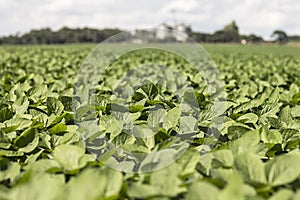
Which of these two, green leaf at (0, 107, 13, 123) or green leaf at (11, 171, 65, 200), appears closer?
green leaf at (11, 171, 65, 200)

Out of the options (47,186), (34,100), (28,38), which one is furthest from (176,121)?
(28,38)

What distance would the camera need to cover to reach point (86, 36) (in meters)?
94.2

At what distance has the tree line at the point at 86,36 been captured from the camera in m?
87.6

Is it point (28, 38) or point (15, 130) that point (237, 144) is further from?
point (28, 38)

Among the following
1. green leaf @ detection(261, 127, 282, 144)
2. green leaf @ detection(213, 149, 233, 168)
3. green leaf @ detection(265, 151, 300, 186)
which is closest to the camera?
green leaf @ detection(265, 151, 300, 186)

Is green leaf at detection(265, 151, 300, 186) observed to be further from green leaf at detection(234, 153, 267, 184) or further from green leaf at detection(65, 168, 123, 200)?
green leaf at detection(65, 168, 123, 200)

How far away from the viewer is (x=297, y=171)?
1356mm

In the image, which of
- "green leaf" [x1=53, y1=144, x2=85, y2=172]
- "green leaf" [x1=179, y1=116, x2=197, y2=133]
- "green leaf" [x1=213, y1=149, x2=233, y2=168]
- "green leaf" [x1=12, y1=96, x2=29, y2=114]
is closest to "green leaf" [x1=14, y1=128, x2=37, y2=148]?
"green leaf" [x1=53, y1=144, x2=85, y2=172]

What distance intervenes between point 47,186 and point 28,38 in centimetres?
9126

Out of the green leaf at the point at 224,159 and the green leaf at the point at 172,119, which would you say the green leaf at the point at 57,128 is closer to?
the green leaf at the point at 172,119

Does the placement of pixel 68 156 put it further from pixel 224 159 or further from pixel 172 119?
pixel 172 119

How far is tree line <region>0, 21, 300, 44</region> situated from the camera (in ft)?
287

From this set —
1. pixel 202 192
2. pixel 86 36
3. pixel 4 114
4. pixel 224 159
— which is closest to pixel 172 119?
pixel 224 159

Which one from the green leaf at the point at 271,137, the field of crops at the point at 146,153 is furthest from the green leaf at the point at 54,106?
the green leaf at the point at 271,137
